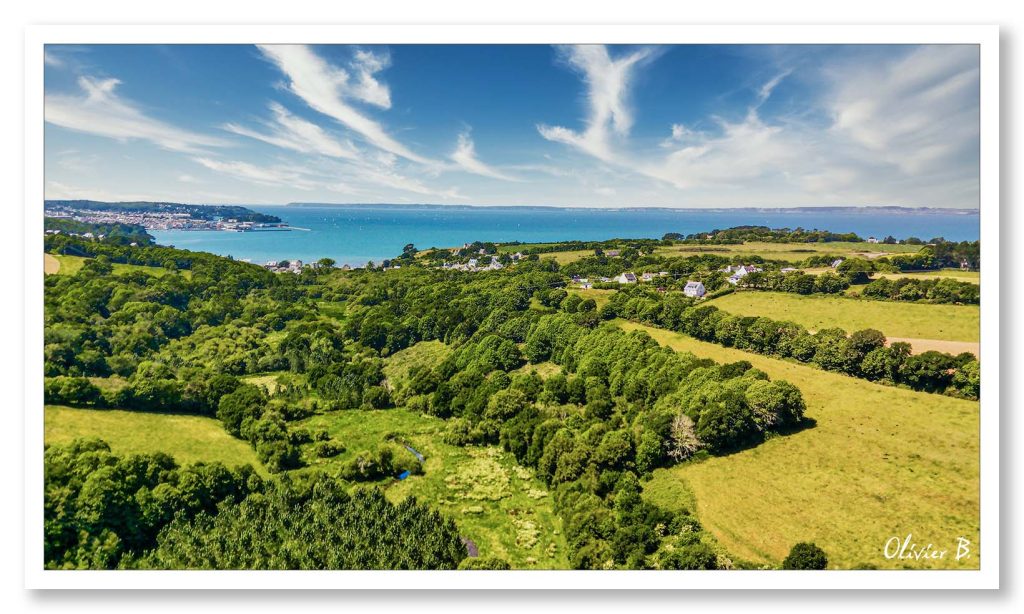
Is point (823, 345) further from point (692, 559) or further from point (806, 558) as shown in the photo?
point (692, 559)

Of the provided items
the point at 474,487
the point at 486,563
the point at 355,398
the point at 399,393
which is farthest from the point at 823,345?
the point at 355,398

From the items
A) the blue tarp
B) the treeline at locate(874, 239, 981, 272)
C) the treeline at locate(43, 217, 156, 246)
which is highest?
the treeline at locate(43, 217, 156, 246)

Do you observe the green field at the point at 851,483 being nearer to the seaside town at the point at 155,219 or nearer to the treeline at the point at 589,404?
the treeline at the point at 589,404

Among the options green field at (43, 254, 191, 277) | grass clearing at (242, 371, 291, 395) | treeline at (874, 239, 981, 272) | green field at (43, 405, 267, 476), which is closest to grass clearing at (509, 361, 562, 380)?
green field at (43, 405, 267, 476)

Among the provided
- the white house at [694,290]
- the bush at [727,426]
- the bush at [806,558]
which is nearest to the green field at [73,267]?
the bush at [806,558]

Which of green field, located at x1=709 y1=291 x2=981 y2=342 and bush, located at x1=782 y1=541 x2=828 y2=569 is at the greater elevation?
green field, located at x1=709 y1=291 x2=981 y2=342

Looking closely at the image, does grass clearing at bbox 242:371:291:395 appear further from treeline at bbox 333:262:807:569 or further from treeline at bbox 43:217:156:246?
treeline at bbox 43:217:156:246
